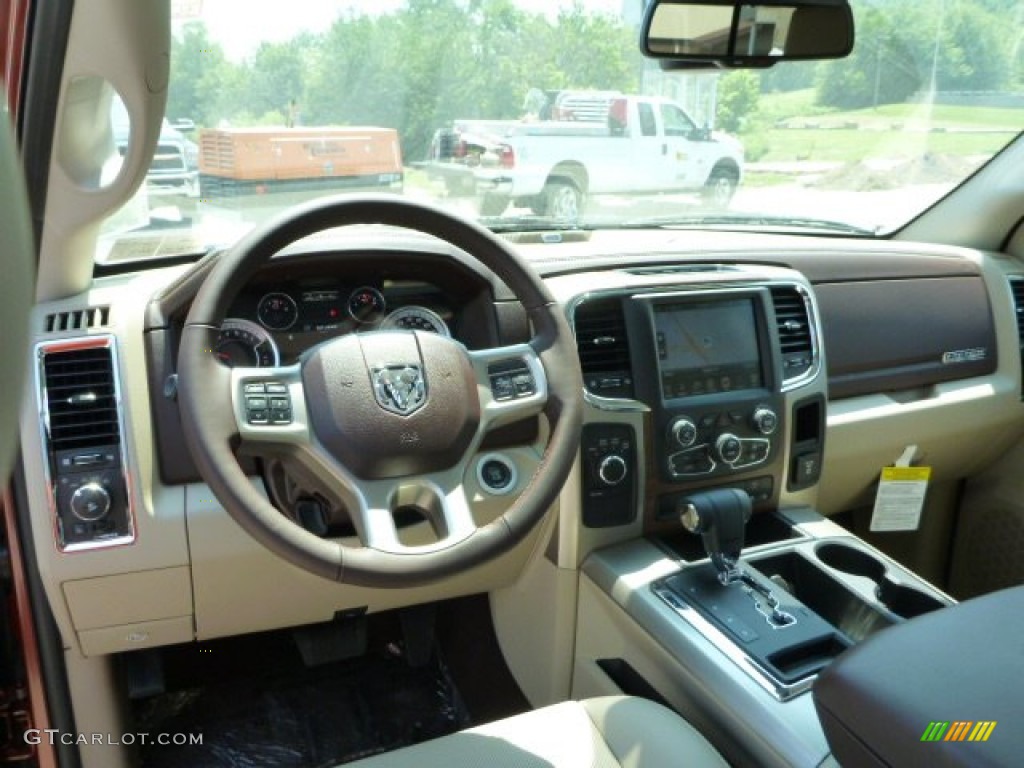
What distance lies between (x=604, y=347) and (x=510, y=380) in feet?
1.58

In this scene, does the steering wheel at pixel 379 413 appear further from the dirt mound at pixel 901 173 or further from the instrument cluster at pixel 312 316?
the dirt mound at pixel 901 173

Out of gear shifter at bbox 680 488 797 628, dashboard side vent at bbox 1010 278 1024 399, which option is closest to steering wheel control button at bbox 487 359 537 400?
gear shifter at bbox 680 488 797 628

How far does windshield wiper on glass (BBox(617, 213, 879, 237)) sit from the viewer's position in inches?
117

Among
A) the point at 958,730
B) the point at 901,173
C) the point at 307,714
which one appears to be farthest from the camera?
the point at 901,173

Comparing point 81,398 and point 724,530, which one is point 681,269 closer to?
point 724,530

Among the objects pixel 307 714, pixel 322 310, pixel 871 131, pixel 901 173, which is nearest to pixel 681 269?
pixel 322 310

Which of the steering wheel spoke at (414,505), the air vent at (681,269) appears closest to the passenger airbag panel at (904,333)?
the air vent at (681,269)

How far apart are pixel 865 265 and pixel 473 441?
65.5 inches

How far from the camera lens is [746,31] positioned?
2.14m

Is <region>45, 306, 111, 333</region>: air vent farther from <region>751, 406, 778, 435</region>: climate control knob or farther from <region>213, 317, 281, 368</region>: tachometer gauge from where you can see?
<region>751, 406, 778, 435</region>: climate control knob

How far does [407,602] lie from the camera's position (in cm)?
228

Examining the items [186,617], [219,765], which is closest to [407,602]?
[186,617]

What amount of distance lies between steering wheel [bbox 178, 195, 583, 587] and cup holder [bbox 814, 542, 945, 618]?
2.86 feet

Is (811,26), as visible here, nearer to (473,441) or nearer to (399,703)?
(473,441)
